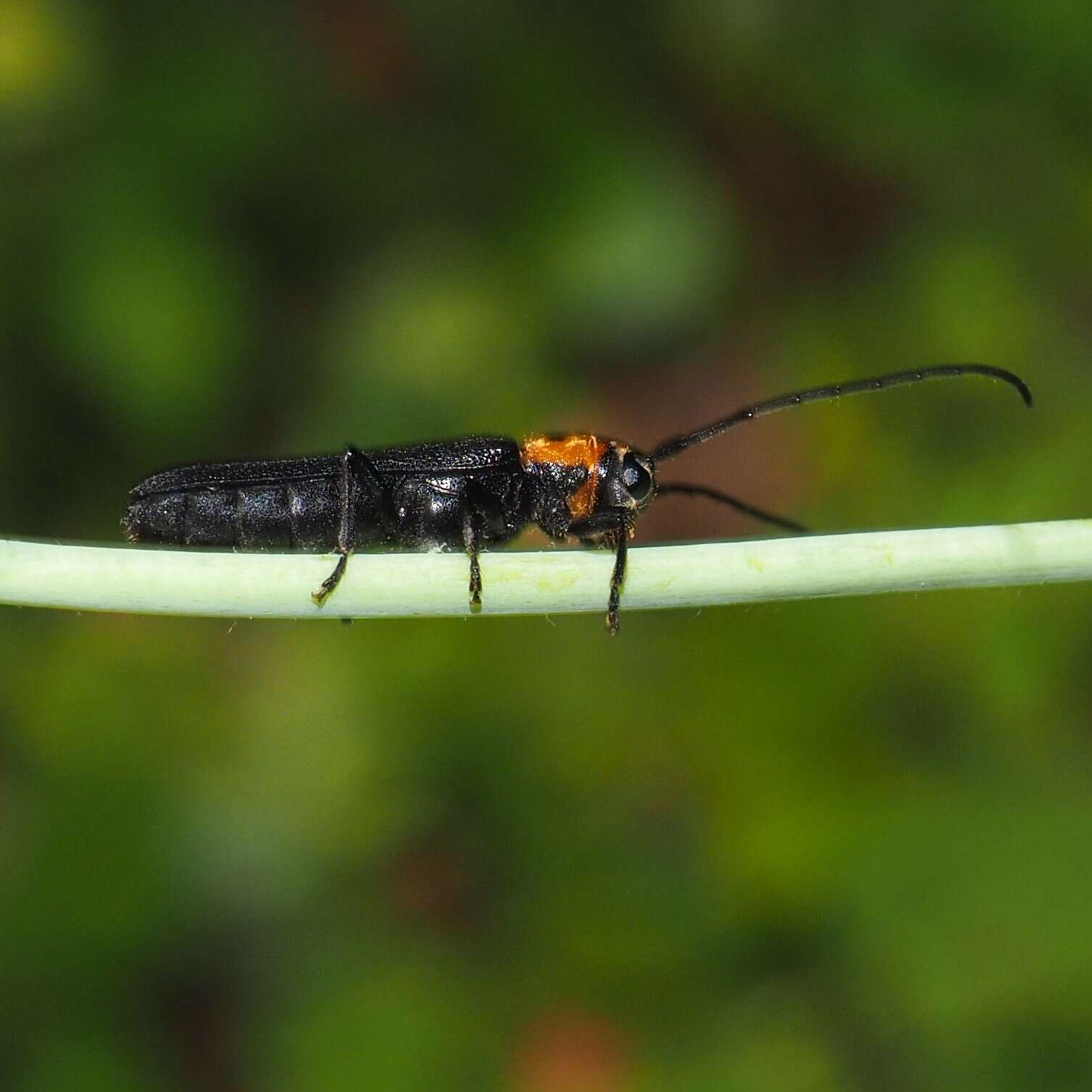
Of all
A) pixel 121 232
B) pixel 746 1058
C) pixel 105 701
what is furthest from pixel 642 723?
pixel 121 232

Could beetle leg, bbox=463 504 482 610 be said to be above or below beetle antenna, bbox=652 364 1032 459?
below

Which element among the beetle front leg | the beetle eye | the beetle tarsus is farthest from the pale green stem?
the beetle eye

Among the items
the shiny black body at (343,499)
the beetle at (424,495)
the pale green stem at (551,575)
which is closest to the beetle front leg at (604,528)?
the beetle at (424,495)

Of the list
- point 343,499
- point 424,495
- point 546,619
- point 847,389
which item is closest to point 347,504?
point 343,499

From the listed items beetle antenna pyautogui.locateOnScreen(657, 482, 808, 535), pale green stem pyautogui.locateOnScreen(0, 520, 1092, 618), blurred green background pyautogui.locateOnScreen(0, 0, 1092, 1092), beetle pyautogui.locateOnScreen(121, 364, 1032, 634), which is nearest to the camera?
pale green stem pyautogui.locateOnScreen(0, 520, 1092, 618)

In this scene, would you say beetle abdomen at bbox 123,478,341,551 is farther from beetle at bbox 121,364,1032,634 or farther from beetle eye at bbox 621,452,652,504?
beetle eye at bbox 621,452,652,504

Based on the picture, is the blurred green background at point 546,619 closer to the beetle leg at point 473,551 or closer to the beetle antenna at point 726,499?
the beetle antenna at point 726,499

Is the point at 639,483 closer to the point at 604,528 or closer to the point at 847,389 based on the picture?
the point at 604,528
